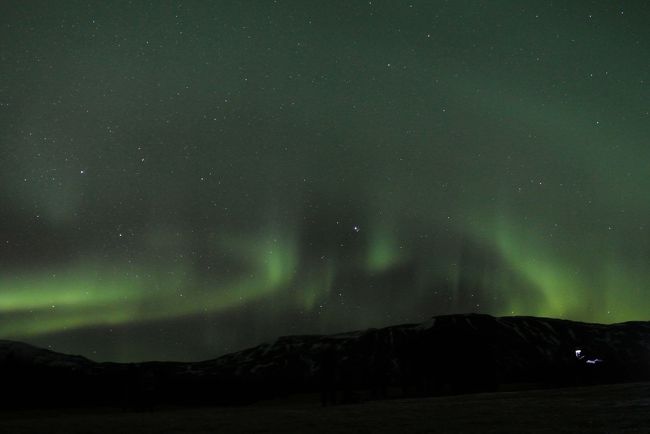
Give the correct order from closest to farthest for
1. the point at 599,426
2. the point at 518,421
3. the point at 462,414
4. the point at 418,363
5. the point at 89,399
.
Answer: the point at 599,426, the point at 518,421, the point at 462,414, the point at 418,363, the point at 89,399

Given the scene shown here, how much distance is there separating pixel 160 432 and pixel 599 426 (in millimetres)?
11097

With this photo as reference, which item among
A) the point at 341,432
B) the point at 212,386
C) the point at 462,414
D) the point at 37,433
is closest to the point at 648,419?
the point at 462,414

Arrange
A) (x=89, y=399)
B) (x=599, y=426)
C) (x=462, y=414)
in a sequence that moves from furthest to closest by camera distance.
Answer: (x=89, y=399), (x=462, y=414), (x=599, y=426)

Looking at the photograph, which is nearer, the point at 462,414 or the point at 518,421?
the point at 518,421

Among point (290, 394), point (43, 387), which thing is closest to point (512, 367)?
point (290, 394)

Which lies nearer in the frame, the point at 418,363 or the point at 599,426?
the point at 599,426

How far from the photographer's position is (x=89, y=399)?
158m

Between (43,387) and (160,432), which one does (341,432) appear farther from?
(43,387)

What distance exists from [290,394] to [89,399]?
53.5 meters

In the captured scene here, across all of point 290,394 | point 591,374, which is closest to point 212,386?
point 290,394

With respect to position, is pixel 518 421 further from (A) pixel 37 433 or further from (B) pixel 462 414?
(A) pixel 37 433

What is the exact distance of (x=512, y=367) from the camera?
636ft

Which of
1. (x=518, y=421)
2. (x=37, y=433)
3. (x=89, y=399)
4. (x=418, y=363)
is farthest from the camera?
(x=89, y=399)

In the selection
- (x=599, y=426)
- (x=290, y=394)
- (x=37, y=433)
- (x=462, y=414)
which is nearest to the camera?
(x=599, y=426)
